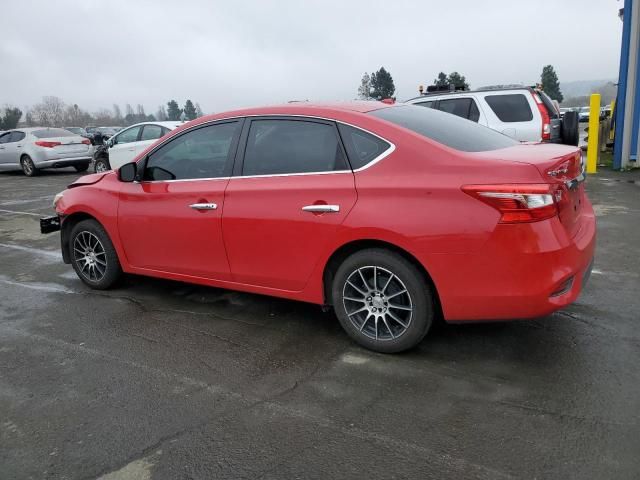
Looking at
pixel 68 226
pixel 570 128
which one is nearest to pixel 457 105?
pixel 570 128

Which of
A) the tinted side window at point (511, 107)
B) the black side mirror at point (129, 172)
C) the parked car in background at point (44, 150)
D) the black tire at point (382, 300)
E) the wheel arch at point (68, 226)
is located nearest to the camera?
the black tire at point (382, 300)

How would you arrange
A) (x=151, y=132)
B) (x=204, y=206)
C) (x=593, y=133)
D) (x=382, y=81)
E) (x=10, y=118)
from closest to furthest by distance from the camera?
(x=204, y=206) < (x=593, y=133) < (x=151, y=132) < (x=382, y=81) < (x=10, y=118)

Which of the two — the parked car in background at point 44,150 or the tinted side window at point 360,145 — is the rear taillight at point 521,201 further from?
the parked car in background at point 44,150

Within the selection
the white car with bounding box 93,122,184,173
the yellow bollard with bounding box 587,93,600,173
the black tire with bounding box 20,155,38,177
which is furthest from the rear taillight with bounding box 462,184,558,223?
the black tire with bounding box 20,155,38,177

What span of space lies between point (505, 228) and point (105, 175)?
3.81 meters

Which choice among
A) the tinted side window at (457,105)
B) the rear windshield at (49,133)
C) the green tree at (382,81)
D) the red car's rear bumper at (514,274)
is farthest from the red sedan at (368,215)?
the green tree at (382,81)

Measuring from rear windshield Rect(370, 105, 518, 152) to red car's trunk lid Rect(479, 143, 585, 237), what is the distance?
18cm

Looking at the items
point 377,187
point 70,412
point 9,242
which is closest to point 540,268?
point 377,187

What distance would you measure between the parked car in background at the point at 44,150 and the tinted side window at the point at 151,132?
13.6 feet

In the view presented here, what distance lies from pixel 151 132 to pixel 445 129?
11631 millimetres

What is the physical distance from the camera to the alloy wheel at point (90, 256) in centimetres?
524

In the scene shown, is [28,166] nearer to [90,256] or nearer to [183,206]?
[90,256]

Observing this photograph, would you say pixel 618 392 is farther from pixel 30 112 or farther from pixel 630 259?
pixel 30 112

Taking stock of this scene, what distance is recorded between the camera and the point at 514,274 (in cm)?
315
